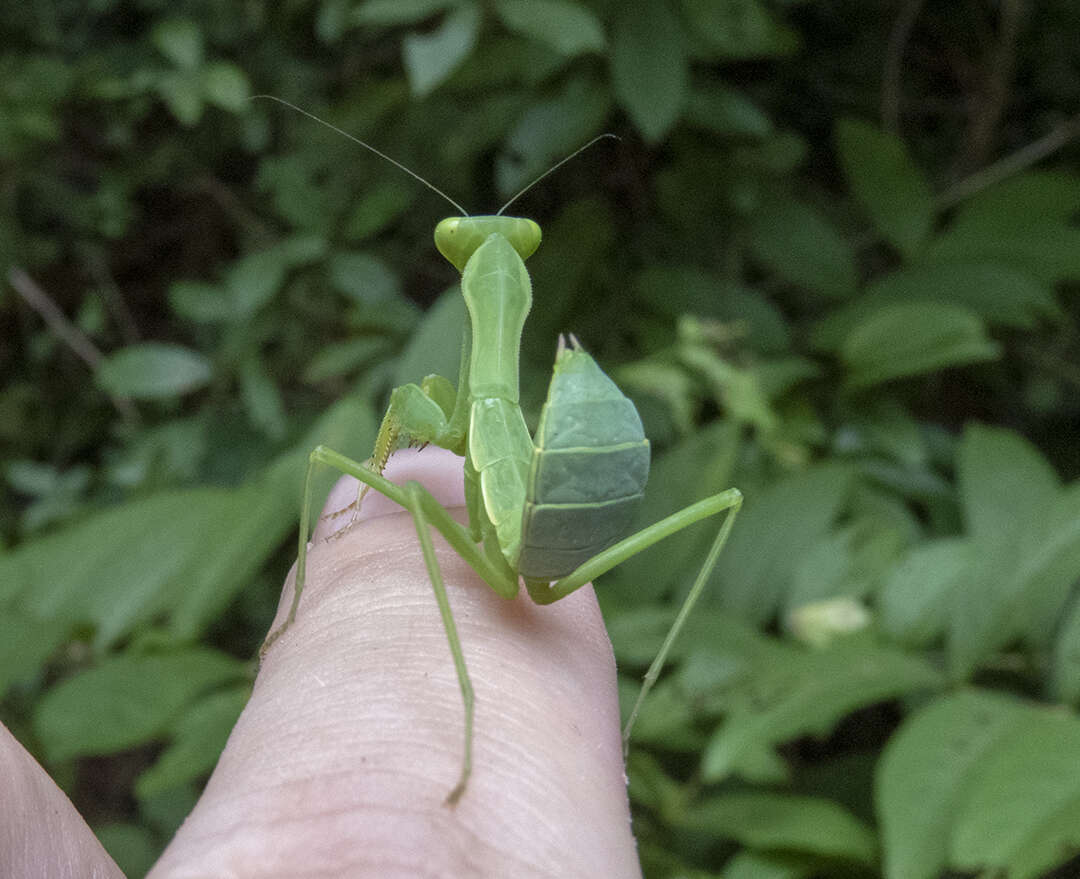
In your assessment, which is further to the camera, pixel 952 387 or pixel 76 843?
pixel 952 387

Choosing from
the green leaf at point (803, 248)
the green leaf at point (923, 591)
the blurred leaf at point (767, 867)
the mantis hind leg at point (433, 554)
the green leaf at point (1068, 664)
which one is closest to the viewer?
the mantis hind leg at point (433, 554)

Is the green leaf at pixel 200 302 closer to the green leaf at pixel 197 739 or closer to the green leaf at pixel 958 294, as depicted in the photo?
the green leaf at pixel 197 739

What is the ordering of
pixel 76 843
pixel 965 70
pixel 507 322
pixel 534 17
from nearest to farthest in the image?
1. pixel 76 843
2. pixel 507 322
3. pixel 534 17
4. pixel 965 70

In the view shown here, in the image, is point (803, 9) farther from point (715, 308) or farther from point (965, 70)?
point (715, 308)

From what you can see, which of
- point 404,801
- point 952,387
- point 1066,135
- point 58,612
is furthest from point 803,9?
point 404,801

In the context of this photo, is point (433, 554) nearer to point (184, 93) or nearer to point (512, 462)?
point (512, 462)

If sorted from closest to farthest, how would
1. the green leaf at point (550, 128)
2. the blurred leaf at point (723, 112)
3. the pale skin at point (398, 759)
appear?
the pale skin at point (398, 759)
the green leaf at point (550, 128)
the blurred leaf at point (723, 112)

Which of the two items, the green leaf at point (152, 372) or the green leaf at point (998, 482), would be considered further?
the green leaf at point (152, 372)

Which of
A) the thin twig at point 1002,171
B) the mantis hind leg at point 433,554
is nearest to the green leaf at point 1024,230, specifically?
the thin twig at point 1002,171
